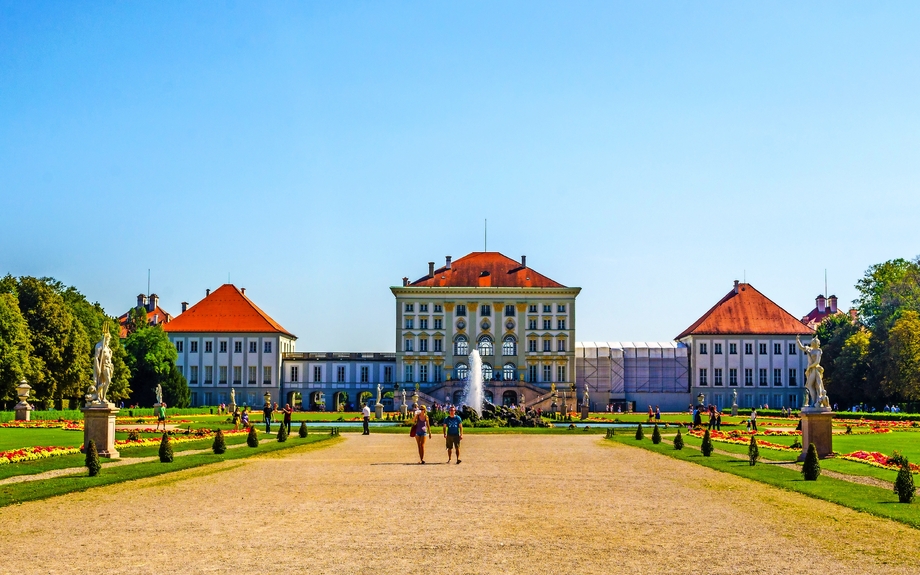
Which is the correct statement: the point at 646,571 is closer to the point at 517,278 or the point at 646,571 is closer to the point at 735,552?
the point at 735,552

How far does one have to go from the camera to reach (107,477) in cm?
2011

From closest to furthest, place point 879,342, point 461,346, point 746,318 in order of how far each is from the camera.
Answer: point 879,342, point 461,346, point 746,318

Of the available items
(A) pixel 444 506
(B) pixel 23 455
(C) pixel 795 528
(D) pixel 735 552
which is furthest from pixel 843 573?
(B) pixel 23 455

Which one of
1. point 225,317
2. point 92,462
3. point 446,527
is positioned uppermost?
point 225,317

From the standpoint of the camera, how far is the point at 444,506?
16.5 m

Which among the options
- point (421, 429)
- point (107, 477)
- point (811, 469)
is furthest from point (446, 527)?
point (421, 429)

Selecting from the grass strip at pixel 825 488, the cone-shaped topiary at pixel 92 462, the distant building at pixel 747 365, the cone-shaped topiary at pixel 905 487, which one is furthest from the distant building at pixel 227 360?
the cone-shaped topiary at pixel 905 487

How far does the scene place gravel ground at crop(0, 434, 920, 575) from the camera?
11.5 meters

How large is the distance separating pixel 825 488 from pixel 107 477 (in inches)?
517

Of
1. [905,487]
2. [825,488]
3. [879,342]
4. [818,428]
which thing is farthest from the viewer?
[879,342]

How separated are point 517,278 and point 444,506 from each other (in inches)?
3042

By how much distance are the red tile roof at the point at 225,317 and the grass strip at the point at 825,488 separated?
70010 millimetres

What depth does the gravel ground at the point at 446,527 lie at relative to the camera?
1148 centimetres

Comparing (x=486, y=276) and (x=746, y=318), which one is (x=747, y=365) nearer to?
(x=746, y=318)
